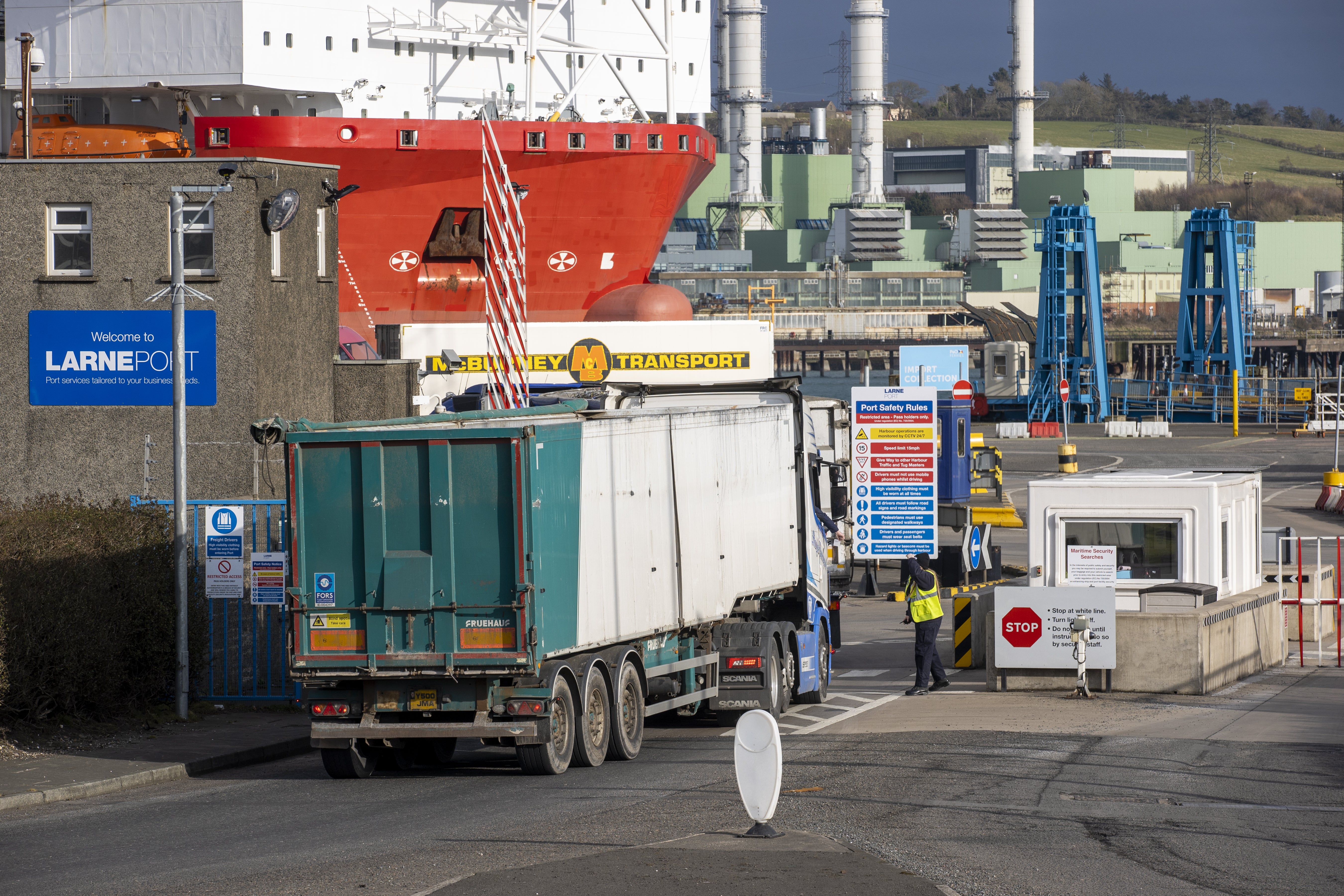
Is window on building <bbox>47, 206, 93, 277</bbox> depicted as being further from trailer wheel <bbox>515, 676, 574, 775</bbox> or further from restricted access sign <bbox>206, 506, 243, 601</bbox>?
trailer wheel <bbox>515, 676, 574, 775</bbox>

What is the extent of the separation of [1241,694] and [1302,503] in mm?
26556

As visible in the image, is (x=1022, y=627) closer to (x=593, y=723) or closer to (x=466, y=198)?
(x=593, y=723)

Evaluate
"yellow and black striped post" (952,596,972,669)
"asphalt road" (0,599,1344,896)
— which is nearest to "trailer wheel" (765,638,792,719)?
"asphalt road" (0,599,1344,896)

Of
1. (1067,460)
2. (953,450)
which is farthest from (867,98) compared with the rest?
(953,450)

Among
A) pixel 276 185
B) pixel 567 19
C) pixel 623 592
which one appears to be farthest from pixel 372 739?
pixel 567 19

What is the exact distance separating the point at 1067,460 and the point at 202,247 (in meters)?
33.0

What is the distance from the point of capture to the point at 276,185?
69.7ft

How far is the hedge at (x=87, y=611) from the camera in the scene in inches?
544

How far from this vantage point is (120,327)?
20719mm

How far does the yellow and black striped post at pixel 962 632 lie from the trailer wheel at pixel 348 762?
30.3ft

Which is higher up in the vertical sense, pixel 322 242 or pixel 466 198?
pixel 466 198

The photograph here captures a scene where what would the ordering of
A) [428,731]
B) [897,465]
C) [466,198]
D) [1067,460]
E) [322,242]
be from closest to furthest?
1. [428,731]
2. [322,242]
3. [897,465]
4. [466,198]
5. [1067,460]

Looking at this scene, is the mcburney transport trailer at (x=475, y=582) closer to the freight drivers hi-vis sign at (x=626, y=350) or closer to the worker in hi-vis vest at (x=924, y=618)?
the worker in hi-vis vest at (x=924, y=618)

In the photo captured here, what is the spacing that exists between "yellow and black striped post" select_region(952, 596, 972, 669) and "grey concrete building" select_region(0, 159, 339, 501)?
9.29 metres
